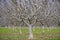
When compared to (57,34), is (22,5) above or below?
above

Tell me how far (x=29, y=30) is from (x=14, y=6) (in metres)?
0.56

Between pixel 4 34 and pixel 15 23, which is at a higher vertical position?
pixel 15 23

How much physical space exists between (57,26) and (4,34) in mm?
1062

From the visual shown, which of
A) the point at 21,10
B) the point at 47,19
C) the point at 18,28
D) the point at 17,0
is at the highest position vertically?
the point at 17,0

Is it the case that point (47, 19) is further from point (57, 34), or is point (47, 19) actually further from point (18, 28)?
point (18, 28)

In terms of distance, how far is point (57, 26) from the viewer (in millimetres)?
2561

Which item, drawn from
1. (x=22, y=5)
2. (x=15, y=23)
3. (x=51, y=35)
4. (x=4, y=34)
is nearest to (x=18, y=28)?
(x=15, y=23)

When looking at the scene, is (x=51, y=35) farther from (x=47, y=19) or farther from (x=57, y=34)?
(x=47, y=19)

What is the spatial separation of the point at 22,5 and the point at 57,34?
35.9 inches

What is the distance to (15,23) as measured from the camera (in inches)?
101

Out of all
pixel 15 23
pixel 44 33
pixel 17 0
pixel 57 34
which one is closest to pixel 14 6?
pixel 17 0

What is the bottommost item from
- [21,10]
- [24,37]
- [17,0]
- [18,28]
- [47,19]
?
[24,37]

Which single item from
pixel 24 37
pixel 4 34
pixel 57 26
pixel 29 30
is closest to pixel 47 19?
pixel 57 26

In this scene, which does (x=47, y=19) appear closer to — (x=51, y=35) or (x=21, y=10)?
(x=51, y=35)
